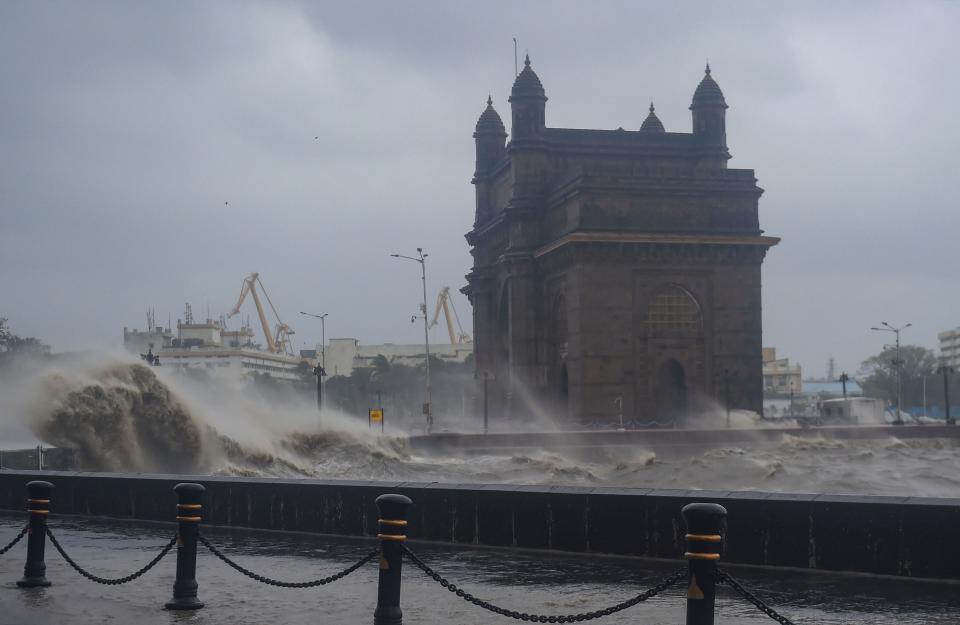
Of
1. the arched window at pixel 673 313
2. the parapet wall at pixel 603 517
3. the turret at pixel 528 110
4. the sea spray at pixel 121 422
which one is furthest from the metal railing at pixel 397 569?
the turret at pixel 528 110

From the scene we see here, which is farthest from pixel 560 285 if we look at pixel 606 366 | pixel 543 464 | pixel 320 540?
pixel 320 540

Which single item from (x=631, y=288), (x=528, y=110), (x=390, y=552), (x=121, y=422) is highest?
(x=528, y=110)

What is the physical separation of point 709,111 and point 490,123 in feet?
50.3

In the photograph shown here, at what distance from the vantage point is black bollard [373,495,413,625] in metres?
9.10

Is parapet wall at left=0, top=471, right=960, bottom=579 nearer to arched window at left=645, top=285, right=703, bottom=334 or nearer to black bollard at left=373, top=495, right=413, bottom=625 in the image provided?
black bollard at left=373, top=495, right=413, bottom=625

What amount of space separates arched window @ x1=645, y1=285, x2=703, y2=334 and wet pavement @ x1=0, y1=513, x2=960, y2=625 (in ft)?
156

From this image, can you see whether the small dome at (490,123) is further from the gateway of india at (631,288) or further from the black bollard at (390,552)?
the black bollard at (390,552)

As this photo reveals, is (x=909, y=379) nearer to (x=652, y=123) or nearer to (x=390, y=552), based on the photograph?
(x=652, y=123)

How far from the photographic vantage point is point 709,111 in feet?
232

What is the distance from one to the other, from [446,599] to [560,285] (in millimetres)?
52327

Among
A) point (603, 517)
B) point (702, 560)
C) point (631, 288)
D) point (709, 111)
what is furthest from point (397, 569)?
point (709, 111)

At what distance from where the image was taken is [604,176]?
59.9m

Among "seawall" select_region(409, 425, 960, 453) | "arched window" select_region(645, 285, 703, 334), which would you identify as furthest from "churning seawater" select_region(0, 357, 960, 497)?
"arched window" select_region(645, 285, 703, 334)

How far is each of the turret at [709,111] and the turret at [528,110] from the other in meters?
9.81
